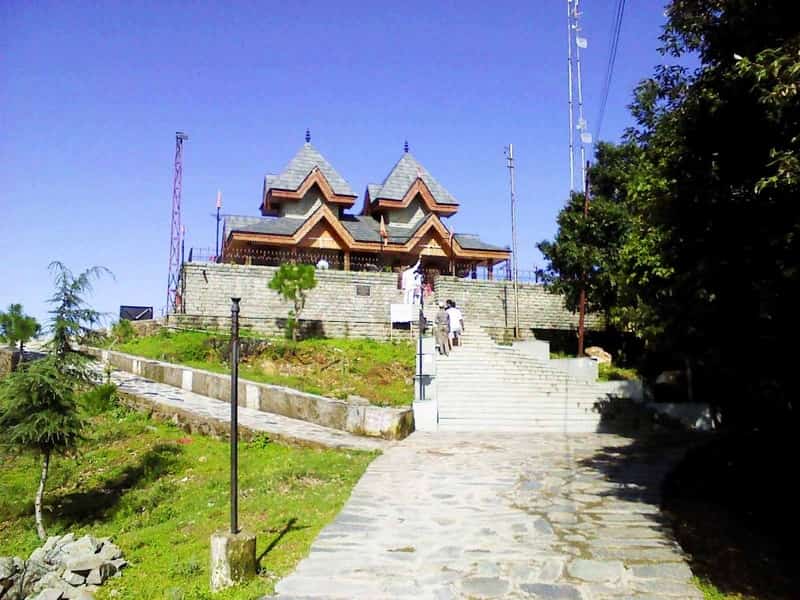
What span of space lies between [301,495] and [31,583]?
3022 mm

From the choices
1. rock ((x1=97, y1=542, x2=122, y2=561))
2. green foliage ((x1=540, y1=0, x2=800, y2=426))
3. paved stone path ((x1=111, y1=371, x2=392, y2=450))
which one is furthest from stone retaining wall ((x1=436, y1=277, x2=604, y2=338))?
rock ((x1=97, y1=542, x2=122, y2=561))

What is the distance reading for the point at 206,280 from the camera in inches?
971

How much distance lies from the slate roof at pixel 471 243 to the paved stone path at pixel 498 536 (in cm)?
2251

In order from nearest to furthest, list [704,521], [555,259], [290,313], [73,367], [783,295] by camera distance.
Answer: [783,295] < [704,521] < [73,367] < [555,259] < [290,313]

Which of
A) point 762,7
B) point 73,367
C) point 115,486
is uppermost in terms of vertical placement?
point 762,7

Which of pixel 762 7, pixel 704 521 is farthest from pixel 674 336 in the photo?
pixel 762 7

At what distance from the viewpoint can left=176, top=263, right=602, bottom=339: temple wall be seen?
24578mm

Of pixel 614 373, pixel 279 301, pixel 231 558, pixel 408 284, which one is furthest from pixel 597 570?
pixel 279 301

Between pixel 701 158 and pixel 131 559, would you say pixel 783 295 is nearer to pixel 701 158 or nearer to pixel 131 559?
pixel 701 158

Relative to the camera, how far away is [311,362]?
19.5 meters

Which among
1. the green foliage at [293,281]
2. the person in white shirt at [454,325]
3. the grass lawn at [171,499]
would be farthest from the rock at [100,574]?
the green foliage at [293,281]

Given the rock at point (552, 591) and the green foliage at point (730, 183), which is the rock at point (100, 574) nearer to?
the rock at point (552, 591)

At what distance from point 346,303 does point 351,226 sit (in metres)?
8.62

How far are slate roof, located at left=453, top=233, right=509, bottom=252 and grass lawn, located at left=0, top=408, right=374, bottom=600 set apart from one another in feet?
71.4
